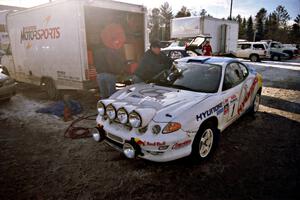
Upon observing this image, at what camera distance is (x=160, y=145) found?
9.20ft

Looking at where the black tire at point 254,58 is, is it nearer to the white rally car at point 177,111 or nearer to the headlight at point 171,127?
the white rally car at point 177,111

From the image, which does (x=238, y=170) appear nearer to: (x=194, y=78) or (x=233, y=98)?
(x=233, y=98)

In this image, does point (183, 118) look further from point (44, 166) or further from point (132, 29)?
point (132, 29)

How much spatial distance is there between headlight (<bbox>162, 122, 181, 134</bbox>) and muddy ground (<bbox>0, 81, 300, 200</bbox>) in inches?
27.6

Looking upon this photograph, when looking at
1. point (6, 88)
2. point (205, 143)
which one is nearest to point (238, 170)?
point (205, 143)

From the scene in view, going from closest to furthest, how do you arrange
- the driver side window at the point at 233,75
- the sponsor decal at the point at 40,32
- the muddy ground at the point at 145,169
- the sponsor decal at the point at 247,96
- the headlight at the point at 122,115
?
the muddy ground at the point at 145,169 → the headlight at the point at 122,115 → the driver side window at the point at 233,75 → the sponsor decal at the point at 247,96 → the sponsor decal at the point at 40,32

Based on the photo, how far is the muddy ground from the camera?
2.79m

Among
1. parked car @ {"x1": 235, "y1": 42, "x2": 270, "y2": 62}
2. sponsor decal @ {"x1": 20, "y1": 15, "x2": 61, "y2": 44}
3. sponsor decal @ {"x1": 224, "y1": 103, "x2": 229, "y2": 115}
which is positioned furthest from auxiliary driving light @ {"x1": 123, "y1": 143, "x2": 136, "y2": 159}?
parked car @ {"x1": 235, "y1": 42, "x2": 270, "y2": 62}

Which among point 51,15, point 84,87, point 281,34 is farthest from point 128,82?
point 281,34

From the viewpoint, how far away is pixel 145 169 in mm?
3283

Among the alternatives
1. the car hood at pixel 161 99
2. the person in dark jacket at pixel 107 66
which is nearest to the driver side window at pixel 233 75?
the car hood at pixel 161 99

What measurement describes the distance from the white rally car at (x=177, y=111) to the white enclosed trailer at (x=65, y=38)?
2.53 metres

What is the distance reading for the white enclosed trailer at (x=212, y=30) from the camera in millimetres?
15297

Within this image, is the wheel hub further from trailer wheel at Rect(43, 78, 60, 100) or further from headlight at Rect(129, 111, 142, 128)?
trailer wheel at Rect(43, 78, 60, 100)
